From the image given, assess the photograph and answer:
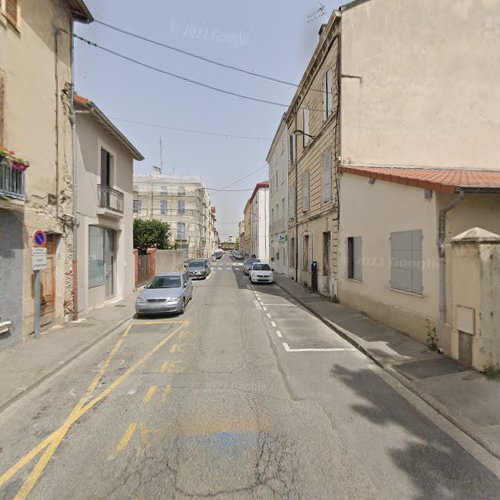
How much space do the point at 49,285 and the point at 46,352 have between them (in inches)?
100

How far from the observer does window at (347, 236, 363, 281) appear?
1078 cm

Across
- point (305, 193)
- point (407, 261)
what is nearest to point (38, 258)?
point (407, 261)

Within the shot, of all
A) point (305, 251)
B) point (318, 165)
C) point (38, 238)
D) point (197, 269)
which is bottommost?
point (197, 269)

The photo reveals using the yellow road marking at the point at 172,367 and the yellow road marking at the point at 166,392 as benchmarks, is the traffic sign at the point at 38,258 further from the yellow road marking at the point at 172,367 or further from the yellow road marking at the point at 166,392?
the yellow road marking at the point at 166,392

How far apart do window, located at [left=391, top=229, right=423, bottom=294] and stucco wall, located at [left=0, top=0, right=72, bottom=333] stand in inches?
365

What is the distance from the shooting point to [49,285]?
8.77 m

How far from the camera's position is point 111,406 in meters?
4.61

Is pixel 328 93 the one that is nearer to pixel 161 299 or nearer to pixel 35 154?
pixel 161 299

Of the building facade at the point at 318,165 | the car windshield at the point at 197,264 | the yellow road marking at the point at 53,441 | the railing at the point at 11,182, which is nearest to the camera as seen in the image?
the yellow road marking at the point at 53,441

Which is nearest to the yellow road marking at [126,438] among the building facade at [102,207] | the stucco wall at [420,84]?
the building facade at [102,207]

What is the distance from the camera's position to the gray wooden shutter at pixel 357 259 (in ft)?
35.1

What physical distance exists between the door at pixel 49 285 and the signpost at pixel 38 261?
0.67m

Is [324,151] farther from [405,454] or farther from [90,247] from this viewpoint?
[405,454]

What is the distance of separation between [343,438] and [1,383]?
18.2 feet
